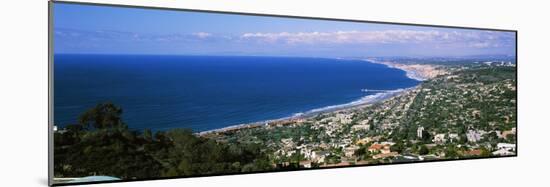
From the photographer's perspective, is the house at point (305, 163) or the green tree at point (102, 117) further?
the house at point (305, 163)

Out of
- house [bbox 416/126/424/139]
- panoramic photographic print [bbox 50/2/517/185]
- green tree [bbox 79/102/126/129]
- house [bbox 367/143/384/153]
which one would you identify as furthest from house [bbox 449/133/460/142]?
green tree [bbox 79/102/126/129]

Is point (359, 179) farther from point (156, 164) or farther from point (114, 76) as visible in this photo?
point (114, 76)

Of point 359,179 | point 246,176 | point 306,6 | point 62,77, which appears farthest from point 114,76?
point 359,179

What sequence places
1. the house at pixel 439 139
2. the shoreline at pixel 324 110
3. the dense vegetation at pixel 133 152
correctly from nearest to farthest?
the dense vegetation at pixel 133 152, the shoreline at pixel 324 110, the house at pixel 439 139

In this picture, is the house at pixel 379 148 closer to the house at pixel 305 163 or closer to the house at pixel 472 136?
the house at pixel 305 163

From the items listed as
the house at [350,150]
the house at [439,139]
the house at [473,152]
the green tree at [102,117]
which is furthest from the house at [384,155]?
the green tree at [102,117]

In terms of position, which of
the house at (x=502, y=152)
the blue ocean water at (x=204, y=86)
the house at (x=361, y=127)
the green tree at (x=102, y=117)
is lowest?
the house at (x=502, y=152)
